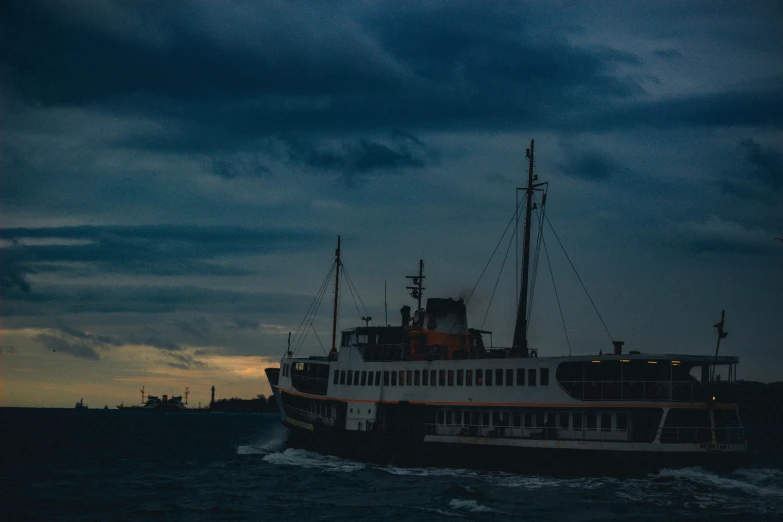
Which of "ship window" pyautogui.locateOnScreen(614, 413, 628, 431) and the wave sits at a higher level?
"ship window" pyautogui.locateOnScreen(614, 413, 628, 431)

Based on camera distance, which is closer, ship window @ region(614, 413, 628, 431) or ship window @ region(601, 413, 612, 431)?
ship window @ region(614, 413, 628, 431)

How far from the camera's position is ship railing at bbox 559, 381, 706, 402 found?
44.6 m

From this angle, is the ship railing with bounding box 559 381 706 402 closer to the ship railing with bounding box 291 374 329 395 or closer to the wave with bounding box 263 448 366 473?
the wave with bounding box 263 448 366 473

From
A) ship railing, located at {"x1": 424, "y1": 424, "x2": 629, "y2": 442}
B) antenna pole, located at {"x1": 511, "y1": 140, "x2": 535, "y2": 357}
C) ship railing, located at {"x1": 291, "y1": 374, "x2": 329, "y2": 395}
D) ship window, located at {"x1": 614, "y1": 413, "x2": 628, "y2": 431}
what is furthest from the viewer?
ship railing, located at {"x1": 291, "y1": 374, "x2": 329, "y2": 395}

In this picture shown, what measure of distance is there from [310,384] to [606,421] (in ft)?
84.8

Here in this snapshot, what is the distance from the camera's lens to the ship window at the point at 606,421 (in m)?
46.2

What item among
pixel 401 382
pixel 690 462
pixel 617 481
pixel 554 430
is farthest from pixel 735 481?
pixel 401 382

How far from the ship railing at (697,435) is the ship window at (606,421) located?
115 inches

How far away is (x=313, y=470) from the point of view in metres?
56.1

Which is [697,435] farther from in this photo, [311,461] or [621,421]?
[311,461]

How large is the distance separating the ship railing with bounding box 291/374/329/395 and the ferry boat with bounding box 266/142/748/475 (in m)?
0.16

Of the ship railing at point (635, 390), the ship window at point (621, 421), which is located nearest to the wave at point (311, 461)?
the ship railing at point (635, 390)

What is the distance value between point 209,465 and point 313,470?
12930mm

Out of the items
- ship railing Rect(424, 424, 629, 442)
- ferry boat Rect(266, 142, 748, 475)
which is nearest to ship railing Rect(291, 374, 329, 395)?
ferry boat Rect(266, 142, 748, 475)
